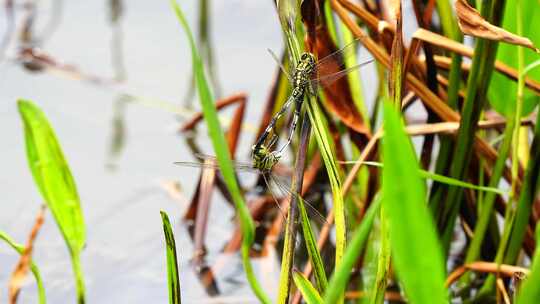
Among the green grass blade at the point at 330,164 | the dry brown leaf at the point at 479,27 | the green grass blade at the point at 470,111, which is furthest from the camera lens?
the green grass blade at the point at 470,111

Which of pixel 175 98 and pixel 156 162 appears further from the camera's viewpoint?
pixel 175 98

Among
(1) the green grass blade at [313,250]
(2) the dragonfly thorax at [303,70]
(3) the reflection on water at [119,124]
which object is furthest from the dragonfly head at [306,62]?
(3) the reflection on water at [119,124]

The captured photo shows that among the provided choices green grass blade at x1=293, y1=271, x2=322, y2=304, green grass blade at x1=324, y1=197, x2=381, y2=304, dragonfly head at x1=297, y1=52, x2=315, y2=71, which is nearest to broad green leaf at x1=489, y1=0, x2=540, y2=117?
dragonfly head at x1=297, y1=52, x2=315, y2=71

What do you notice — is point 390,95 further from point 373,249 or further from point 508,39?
point 373,249

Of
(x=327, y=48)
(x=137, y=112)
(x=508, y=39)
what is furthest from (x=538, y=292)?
(x=137, y=112)

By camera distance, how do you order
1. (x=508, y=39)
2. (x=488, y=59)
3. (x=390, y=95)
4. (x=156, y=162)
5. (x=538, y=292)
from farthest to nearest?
(x=156, y=162) → (x=488, y=59) → (x=508, y=39) → (x=390, y=95) → (x=538, y=292)

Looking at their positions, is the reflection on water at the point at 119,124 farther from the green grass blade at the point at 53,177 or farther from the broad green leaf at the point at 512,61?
the broad green leaf at the point at 512,61
